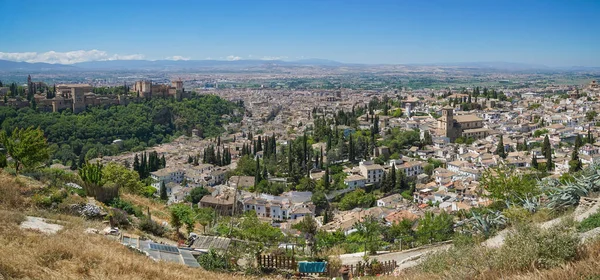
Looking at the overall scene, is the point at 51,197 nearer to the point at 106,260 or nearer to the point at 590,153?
the point at 106,260

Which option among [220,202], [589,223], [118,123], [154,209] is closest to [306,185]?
[220,202]

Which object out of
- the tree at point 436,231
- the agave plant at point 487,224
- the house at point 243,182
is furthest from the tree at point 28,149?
the house at point 243,182

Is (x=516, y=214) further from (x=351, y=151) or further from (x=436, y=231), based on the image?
(x=351, y=151)

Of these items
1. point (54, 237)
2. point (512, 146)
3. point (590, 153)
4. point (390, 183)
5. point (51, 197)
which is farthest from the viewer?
point (512, 146)

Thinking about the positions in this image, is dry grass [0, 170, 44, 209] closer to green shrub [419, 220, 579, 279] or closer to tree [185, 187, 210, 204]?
green shrub [419, 220, 579, 279]

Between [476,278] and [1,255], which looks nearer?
[476,278]

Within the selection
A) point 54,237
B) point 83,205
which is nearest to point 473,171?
point 83,205
